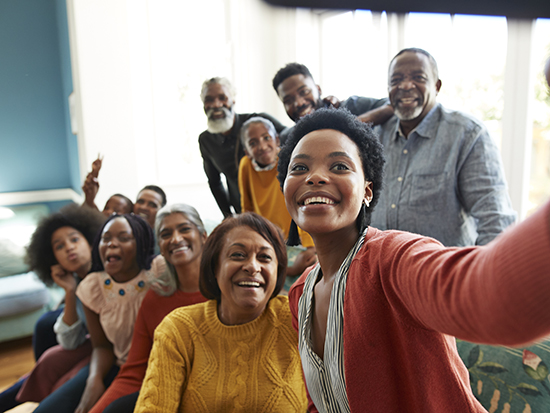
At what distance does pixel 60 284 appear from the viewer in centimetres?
196

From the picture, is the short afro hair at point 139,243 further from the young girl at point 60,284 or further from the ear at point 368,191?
the ear at point 368,191

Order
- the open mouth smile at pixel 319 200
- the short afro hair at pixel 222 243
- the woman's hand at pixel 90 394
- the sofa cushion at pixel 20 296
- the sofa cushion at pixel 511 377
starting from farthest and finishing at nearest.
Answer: the sofa cushion at pixel 20 296 < the woman's hand at pixel 90 394 < the short afro hair at pixel 222 243 < the sofa cushion at pixel 511 377 < the open mouth smile at pixel 319 200

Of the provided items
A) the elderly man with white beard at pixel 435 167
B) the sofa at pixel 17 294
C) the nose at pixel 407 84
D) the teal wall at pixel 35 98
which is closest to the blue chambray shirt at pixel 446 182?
the elderly man with white beard at pixel 435 167

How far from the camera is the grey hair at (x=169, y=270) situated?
1577 mm

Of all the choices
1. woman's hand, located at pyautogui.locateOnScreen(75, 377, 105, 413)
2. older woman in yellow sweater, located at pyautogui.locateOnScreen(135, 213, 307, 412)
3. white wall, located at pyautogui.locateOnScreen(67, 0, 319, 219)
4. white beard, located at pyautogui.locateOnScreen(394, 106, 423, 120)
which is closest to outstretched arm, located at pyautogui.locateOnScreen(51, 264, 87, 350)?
woman's hand, located at pyautogui.locateOnScreen(75, 377, 105, 413)

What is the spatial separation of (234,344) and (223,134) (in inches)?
59.7

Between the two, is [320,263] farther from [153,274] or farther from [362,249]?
[153,274]

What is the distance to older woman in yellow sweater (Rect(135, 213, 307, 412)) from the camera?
3.73 ft

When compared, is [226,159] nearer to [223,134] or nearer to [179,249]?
[223,134]

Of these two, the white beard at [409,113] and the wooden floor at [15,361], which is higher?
the white beard at [409,113]

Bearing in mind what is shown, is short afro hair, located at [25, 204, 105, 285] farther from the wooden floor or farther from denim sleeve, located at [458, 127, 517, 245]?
denim sleeve, located at [458, 127, 517, 245]

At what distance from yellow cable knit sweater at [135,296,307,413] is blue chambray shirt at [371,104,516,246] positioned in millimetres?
816

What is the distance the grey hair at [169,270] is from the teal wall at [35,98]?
2.61 m

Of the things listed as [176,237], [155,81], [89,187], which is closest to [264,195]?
[176,237]
